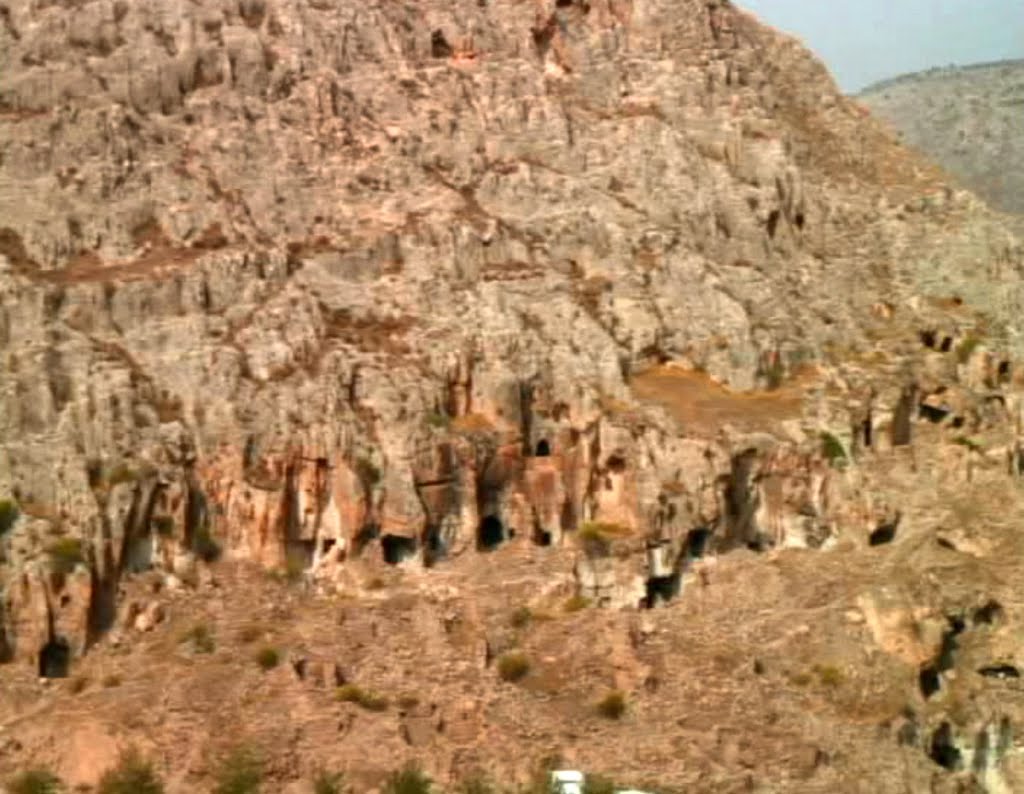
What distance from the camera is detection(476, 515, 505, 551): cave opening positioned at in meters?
30.4

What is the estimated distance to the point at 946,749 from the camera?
2642 cm

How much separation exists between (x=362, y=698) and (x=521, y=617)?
154 inches

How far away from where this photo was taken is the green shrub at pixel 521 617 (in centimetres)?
2703

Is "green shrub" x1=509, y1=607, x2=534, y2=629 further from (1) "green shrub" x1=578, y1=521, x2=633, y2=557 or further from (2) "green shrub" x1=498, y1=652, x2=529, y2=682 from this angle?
(1) "green shrub" x1=578, y1=521, x2=633, y2=557

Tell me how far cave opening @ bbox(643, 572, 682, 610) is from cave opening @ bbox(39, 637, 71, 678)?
10186 millimetres

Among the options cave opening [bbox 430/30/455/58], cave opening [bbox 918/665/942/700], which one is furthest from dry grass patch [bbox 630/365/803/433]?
cave opening [bbox 430/30/455/58]

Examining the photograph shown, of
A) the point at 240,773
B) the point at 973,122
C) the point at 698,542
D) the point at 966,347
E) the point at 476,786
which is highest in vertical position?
the point at 973,122

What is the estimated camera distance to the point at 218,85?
119 feet

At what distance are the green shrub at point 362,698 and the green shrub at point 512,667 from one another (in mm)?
2051

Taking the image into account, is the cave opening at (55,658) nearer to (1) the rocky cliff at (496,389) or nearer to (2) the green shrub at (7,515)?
(1) the rocky cliff at (496,389)

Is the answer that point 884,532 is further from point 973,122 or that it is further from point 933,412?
point 973,122

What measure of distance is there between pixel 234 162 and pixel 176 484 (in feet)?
29.7

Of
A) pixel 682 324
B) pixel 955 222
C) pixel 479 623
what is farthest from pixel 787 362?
pixel 479 623

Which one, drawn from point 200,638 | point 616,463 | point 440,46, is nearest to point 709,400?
point 616,463
